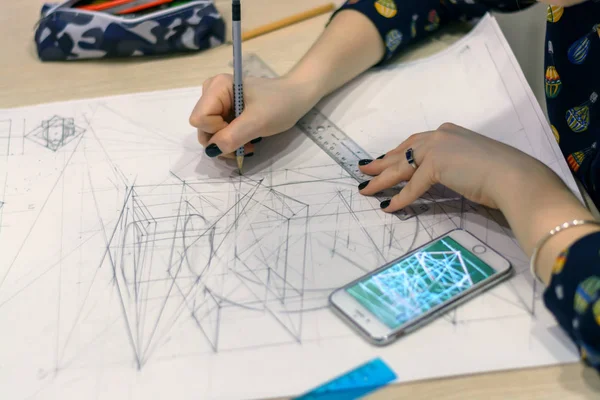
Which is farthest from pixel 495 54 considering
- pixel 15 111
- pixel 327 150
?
pixel 15 111

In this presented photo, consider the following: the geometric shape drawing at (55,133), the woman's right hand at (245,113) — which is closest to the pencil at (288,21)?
the woman's right hand at (245,113)

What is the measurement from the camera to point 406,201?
684 mm

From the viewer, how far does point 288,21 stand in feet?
3.38

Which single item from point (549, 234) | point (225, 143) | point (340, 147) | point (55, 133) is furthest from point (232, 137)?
point (549, 234)

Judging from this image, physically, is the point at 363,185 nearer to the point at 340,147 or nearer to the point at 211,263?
the point at 340,147

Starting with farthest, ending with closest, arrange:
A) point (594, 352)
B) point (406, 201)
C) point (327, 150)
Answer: point (327, 150), point (406, 201), point (594, 352)

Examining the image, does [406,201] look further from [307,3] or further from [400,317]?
[307,3]

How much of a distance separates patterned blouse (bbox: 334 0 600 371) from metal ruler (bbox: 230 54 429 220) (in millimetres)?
171

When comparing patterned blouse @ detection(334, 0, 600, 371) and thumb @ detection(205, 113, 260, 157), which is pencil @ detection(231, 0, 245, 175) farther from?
patterned blouse @ detection(334, 0, 600, 371)

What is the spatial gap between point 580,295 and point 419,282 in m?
0.14

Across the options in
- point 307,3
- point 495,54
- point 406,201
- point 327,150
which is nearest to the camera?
point 406,201

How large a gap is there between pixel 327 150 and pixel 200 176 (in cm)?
16

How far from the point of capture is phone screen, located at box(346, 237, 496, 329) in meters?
0.57

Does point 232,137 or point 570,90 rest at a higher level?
point 570,90
